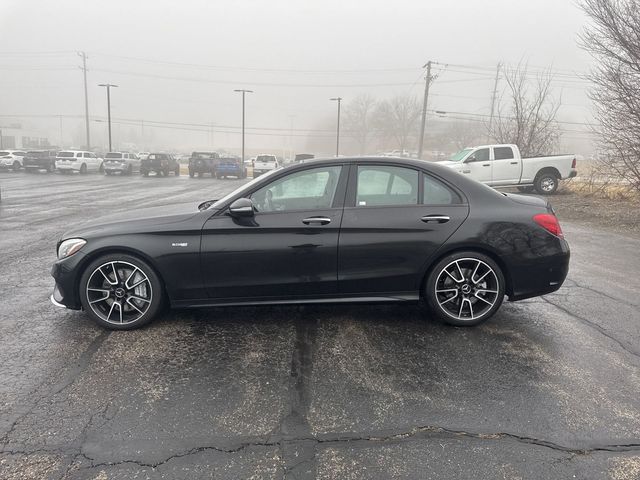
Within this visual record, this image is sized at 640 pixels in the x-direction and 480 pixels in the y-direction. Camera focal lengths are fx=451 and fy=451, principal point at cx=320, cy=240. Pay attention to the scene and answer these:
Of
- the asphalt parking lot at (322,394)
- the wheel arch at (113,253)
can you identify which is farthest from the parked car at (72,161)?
the wheel arch at (113,253)

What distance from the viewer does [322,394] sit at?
10.1 ft

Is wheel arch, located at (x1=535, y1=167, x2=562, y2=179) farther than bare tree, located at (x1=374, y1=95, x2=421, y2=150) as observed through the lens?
No

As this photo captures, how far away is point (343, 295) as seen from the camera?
13.5 ft

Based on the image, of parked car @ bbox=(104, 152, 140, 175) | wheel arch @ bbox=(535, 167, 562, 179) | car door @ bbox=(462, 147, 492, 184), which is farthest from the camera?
parked car @ bbox=(104, 152, 140, 175)

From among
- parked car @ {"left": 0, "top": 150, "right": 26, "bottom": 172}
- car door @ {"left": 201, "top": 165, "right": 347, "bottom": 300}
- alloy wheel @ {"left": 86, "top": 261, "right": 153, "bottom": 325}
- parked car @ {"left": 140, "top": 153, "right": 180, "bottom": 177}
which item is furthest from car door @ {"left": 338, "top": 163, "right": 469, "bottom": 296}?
parked car @ {"left": 0, "top": 150, "right": 26, "bottom": 172}

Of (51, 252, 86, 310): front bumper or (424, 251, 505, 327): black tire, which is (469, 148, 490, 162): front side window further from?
(51, 252, 86, 310): front bumper

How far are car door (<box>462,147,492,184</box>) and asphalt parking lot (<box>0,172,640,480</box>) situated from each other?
12.8 metres

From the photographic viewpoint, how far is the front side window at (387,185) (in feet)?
13.8

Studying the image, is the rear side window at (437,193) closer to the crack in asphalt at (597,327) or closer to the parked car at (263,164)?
the crack in asphalt at (597,327)

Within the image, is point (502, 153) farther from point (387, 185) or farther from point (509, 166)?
point (387, 185)

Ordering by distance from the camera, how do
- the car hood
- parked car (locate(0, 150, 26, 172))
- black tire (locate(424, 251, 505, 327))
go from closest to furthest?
1. the car hood
2. black tire (locate(424, 251, 505, 327))
3. parked car (locate(0, 150, 26, 172))

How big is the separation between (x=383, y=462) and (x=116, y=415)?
1661 millimetres

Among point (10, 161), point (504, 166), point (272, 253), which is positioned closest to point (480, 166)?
point (504, 166)

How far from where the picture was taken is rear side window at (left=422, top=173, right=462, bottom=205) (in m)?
4.21
